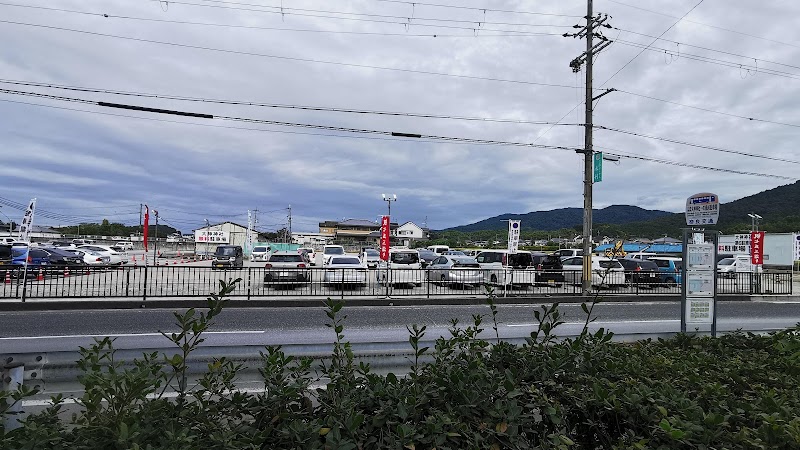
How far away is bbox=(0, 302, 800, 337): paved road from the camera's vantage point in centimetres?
1029

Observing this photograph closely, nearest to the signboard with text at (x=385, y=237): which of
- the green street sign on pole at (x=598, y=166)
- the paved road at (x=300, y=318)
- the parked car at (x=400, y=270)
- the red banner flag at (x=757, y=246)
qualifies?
the parked car at (x=400, y=270)

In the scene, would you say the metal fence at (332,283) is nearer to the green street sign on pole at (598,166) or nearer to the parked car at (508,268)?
the parked car at (508,268)

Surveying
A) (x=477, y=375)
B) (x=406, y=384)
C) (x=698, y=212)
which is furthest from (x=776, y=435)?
(x=698, y=212)

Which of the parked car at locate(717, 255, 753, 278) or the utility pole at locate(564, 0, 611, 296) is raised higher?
the utility pole at locate(564, 0, 611, 296)

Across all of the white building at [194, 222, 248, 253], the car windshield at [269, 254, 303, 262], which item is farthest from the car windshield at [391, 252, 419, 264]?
the white building at [194, 222, 248, 253]

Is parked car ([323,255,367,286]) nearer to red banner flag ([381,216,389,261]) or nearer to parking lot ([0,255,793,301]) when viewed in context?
parking lot ([0,255,793,301])

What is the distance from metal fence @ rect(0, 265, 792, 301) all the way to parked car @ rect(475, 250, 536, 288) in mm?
49

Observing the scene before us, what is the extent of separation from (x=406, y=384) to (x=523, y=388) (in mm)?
578

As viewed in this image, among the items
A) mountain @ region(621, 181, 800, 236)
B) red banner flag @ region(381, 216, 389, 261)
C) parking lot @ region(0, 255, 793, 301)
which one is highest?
mountain @ region(621, 181, 800, 236)

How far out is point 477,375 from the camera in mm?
2111

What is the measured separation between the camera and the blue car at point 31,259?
14378mm

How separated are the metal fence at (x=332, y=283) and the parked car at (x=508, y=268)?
0.16ft

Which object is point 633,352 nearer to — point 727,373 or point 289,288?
point 727,373

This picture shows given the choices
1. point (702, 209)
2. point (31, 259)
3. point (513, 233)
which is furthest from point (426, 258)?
point (702, 209)
